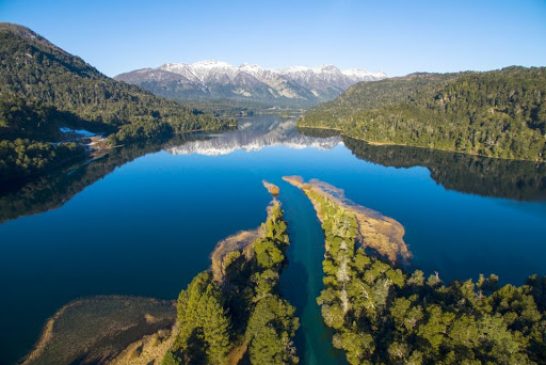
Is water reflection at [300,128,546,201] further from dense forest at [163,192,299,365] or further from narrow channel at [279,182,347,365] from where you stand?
A: dense forest at [163,192,299,365]

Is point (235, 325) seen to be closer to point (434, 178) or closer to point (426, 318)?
point (426, 318)

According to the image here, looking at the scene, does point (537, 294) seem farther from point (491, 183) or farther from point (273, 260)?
point (491, 183)

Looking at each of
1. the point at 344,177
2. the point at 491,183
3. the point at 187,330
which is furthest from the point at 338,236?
the point at 491,183

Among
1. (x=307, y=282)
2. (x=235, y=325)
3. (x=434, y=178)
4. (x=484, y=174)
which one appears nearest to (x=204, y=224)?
(x=307, y=282)

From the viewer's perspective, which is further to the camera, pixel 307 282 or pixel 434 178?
pixel 434 178

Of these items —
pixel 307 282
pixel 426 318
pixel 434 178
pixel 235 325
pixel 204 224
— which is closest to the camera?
pixel 426 318

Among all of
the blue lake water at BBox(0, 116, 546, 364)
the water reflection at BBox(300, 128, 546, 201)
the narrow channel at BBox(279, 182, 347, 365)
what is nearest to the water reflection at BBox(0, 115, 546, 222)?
the water reflection at BBox(300, 128, 546, 201)
